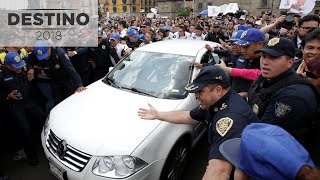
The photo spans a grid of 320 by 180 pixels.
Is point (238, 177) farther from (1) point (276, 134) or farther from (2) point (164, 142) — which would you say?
(2) point (164, 142)

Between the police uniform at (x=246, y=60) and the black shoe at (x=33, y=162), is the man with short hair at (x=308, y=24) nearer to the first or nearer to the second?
the police uniform at (x=246, y=60)

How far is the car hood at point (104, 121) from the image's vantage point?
269 cm

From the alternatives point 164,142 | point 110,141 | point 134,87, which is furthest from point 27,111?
point 164,142

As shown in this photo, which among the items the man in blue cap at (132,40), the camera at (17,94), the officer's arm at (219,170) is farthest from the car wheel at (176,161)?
the man in blue cap at (132,40)

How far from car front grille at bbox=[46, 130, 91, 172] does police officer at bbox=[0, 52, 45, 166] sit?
107cm

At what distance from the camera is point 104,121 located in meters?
3.01

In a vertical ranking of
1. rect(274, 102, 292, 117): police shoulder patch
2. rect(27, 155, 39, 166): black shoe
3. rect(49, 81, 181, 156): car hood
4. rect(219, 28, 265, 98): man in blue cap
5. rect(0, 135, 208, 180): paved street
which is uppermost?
rect(219, 28, 265, 98): man in blue cap

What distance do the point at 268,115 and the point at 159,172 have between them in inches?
50.8

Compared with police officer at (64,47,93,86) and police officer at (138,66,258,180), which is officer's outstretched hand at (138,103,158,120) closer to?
police officer at (138,66,258,180)

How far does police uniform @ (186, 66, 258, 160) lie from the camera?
1.85 m

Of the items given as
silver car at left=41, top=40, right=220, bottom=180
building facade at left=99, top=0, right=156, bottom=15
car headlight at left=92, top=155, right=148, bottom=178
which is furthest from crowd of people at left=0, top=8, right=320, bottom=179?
building facade at left=99, top=0, right=156, bottom=15

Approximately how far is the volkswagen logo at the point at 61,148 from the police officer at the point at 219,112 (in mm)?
1535

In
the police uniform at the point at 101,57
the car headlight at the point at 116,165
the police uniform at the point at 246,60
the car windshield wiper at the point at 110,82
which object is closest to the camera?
the car headlight at the point at 116,165

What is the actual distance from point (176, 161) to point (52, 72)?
2.80 meters
